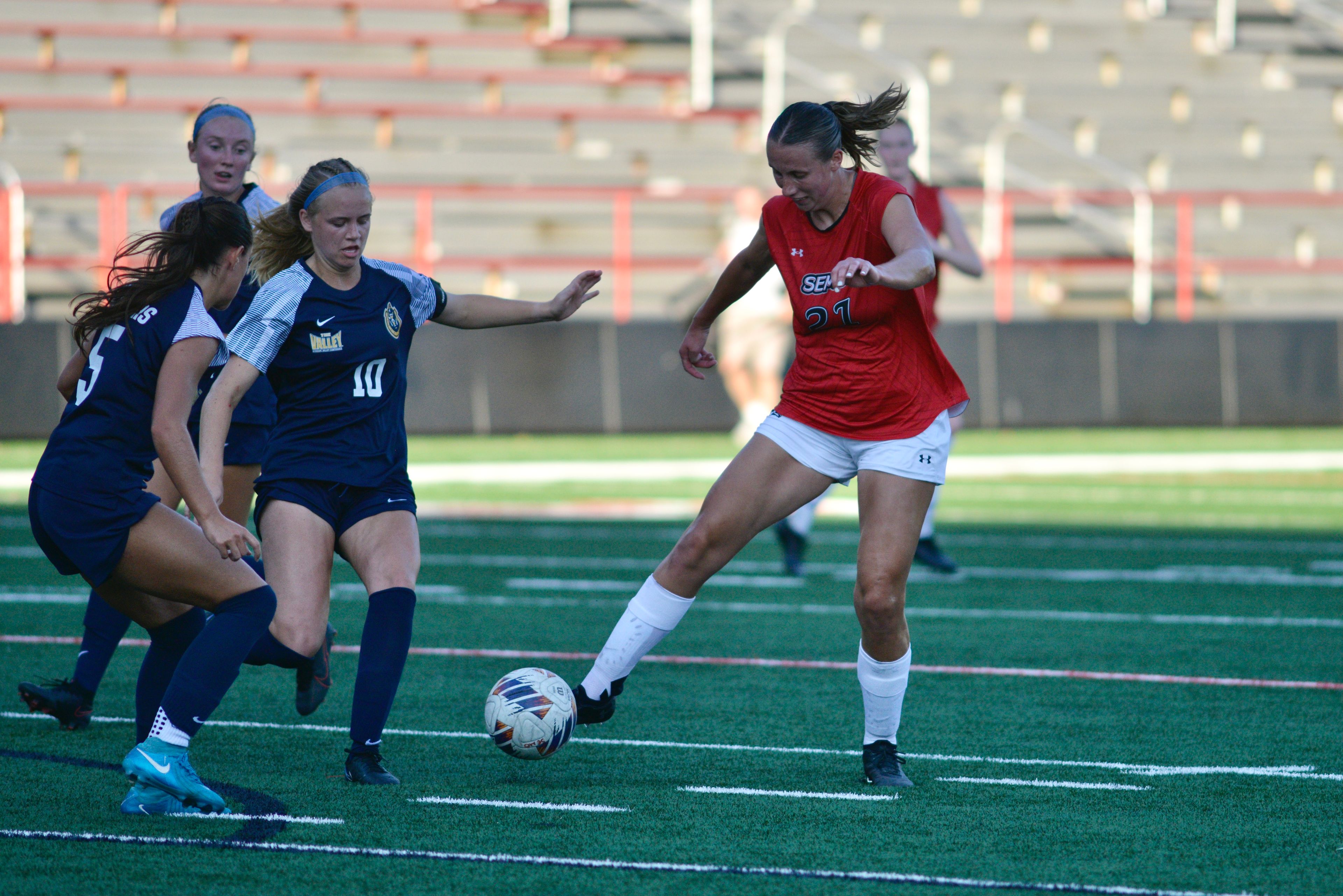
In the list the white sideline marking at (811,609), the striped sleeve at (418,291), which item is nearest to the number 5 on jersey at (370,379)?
the striped sleeve at (418,291)

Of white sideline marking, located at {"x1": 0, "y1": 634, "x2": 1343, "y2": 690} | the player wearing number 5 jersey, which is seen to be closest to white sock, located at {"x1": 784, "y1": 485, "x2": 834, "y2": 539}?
white sideline marking, located at {"x1": 0, "y1": 634, "x2": 1343, "y2": 690}

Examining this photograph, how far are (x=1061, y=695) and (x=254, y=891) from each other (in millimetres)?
3616

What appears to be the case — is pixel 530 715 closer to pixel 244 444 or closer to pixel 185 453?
pixel 185 453

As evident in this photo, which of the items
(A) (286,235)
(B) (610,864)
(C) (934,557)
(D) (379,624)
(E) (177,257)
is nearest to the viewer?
(B) (610,864)

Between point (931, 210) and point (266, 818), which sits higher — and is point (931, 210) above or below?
above

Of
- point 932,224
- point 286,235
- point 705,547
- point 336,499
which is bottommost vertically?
point 705,547

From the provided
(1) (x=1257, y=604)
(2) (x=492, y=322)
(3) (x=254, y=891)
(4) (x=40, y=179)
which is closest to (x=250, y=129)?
(2) (x=492, y=322)

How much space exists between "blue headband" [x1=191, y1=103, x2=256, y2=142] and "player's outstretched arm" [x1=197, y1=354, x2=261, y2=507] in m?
1.70

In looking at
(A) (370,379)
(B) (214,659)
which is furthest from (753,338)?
(B) (214,659)

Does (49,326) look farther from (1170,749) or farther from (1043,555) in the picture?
(1170,749)

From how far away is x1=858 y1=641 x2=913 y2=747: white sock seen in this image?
5320 millimetres

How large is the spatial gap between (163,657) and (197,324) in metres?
1.23

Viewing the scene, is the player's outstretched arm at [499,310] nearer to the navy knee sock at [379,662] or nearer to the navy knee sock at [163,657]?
the navy knee sock at [379,662]

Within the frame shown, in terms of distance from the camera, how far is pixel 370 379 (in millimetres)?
5449
